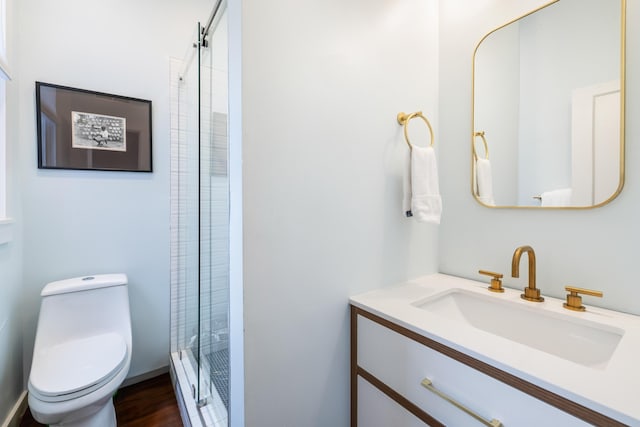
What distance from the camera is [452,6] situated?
1.31 meters

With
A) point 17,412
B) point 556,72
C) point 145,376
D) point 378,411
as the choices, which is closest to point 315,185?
point 378,411

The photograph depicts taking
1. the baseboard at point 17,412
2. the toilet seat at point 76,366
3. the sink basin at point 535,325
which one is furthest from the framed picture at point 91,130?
the sink basin at point 535,325

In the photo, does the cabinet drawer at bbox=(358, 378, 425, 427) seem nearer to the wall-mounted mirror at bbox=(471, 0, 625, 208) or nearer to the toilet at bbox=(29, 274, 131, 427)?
the wall-mounted mirror at bbox=(471, 0, 625, 208)

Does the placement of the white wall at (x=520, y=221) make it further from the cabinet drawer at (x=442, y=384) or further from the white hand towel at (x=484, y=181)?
the cabinet drawer at (x=442, y=384)

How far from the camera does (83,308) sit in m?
1.48

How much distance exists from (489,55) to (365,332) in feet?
4.31

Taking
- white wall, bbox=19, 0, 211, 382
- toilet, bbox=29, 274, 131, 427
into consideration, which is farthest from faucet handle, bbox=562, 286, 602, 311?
white wall, bbox=19, 0, 211, 382

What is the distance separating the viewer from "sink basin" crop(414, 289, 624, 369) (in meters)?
0.82

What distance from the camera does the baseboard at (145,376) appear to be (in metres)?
1.72

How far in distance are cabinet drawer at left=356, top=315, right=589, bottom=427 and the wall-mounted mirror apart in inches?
30.2

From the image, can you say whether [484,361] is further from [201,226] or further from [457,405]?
[201,226]

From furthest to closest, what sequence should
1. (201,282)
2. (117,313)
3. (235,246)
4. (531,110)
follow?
(117,313), (201,282), (531,110), (235,246)

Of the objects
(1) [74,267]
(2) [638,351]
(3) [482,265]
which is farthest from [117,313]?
(2) [638,351]

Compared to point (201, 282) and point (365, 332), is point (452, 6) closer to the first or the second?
point (365, 332)
